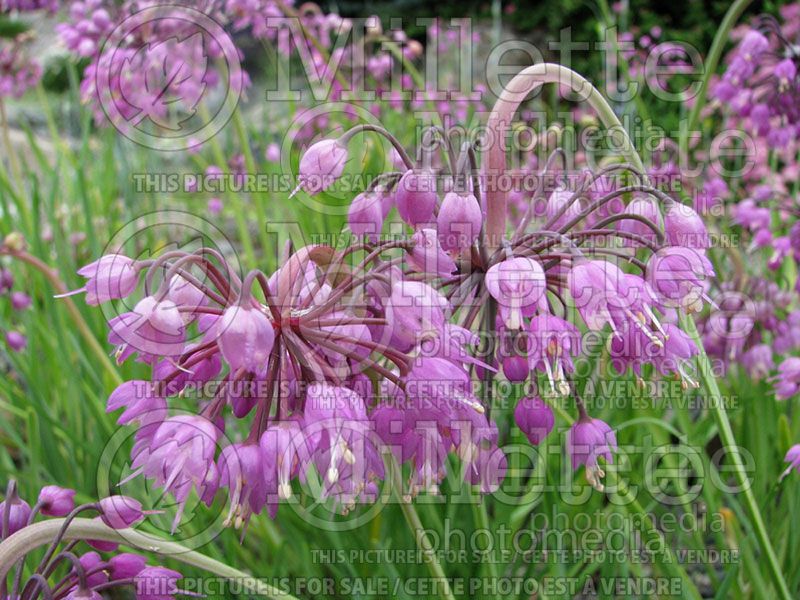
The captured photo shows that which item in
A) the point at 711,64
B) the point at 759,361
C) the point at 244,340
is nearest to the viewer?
the point at 244,340

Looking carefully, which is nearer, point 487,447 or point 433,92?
point 487,447

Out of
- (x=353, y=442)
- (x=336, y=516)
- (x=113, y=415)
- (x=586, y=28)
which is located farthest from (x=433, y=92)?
(x=586, y=28)

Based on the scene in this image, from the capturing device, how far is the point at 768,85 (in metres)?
2.88

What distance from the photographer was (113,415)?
249cm

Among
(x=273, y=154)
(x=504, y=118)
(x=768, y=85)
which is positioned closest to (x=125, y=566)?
(x=504, y=118)

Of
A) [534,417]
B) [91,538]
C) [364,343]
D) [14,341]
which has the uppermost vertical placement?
[364,343]

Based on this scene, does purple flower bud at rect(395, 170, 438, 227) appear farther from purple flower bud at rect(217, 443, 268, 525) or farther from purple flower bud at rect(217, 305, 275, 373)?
purple flower bud at rect(217, 443, 268, 525)

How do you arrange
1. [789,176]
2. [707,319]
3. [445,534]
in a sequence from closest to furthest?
[445,534] < [707,319] < [789,176]

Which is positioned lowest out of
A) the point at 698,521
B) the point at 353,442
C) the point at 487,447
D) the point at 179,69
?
the point at 698,521

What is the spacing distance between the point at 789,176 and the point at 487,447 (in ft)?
22.4

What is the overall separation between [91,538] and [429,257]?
2.25ft

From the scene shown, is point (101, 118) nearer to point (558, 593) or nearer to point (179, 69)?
point (179, 69)

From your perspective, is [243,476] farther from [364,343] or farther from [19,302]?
[19,302]

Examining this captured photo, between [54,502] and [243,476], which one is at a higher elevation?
[243,476]
